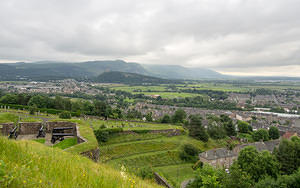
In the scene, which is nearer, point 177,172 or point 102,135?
point 177,172

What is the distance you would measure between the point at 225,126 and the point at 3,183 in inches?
2403

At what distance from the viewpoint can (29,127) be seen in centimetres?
1484

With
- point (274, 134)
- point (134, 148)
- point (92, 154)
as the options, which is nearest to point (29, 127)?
point (92, 154)

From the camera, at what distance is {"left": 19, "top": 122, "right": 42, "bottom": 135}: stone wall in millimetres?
14633

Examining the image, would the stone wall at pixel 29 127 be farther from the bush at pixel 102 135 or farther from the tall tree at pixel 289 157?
the tall tree at pixel 289 157

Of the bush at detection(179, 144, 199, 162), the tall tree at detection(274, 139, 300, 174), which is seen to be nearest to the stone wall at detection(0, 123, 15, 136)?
the bush at detection(179, 144, 199, 162)

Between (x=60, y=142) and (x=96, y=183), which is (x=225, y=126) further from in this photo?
(x=96, y=183)

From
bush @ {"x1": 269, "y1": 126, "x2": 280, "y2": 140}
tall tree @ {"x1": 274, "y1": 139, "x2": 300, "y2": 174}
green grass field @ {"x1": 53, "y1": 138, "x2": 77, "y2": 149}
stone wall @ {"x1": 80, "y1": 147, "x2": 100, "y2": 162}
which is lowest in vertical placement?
bush @ {"x1": 269, "y1": 126, "x2": 280, "y2": 140}

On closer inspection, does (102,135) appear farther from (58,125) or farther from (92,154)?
(92,154)

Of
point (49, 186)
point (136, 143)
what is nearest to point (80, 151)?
point (49, 186)

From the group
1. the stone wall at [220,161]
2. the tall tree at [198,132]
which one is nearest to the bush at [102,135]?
the stone wall at [220,161]

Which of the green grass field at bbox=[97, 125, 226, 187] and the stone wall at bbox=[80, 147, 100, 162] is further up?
the stone wall at bbox=[80, 147, 100, 162]

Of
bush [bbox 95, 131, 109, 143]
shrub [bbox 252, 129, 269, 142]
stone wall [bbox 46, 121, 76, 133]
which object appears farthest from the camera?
shrub [bbox 252, 129, 269, 142]

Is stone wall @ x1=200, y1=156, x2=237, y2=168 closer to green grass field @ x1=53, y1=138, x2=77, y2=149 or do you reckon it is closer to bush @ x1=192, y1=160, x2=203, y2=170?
bush @ x1=192, y1=160, x2=203, y2=170
